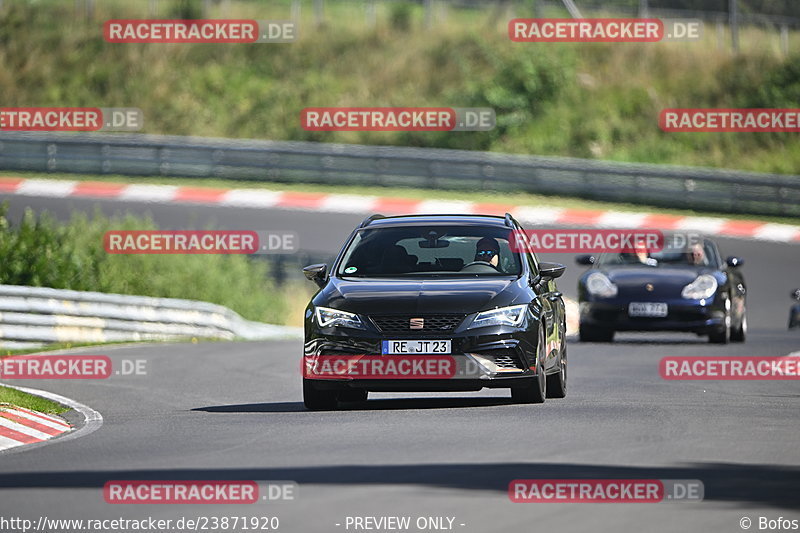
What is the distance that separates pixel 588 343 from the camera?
70.7 ft

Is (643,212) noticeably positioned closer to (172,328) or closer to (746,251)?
(746,251)

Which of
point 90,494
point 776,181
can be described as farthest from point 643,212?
point 90,494

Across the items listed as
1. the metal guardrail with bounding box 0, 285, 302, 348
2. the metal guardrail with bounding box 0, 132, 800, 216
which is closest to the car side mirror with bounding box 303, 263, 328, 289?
the metal guardrail with bounding box 0, 285, 302, 348

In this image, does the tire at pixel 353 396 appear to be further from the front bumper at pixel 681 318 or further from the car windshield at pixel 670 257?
the car windshield at pixel 670 257

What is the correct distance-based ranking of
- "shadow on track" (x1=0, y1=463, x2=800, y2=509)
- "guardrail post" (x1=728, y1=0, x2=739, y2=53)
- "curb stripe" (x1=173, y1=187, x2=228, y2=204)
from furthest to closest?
"guardrail post" (x1=728, y1=0, x2=739, y2=53), "curb stripe" (x1=173, y1=187, x2=228, y2=204), "shadow on track" (x1=0, y1=463, x2=800, y2=509)

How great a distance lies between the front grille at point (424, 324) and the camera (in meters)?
12.1

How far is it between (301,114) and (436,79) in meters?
4.37

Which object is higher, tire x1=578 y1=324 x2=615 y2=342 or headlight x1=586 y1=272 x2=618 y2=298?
headlight x1=586 y1=272 x2=618 y2=298

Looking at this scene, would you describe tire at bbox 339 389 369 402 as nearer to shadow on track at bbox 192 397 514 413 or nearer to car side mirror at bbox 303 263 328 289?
shadow on track at bbox 192 397 514 413

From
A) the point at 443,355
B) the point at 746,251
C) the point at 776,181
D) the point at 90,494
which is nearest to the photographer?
the point at 90,494

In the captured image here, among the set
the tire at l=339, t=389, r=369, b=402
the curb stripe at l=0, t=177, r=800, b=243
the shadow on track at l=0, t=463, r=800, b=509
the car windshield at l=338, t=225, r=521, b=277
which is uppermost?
the curb stripe at l=0, t=177, r=800, b=243

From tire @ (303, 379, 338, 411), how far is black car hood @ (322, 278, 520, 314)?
0.67m

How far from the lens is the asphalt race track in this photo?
24.8 feet

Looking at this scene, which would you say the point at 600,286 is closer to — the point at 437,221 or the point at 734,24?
the point at 437,221
